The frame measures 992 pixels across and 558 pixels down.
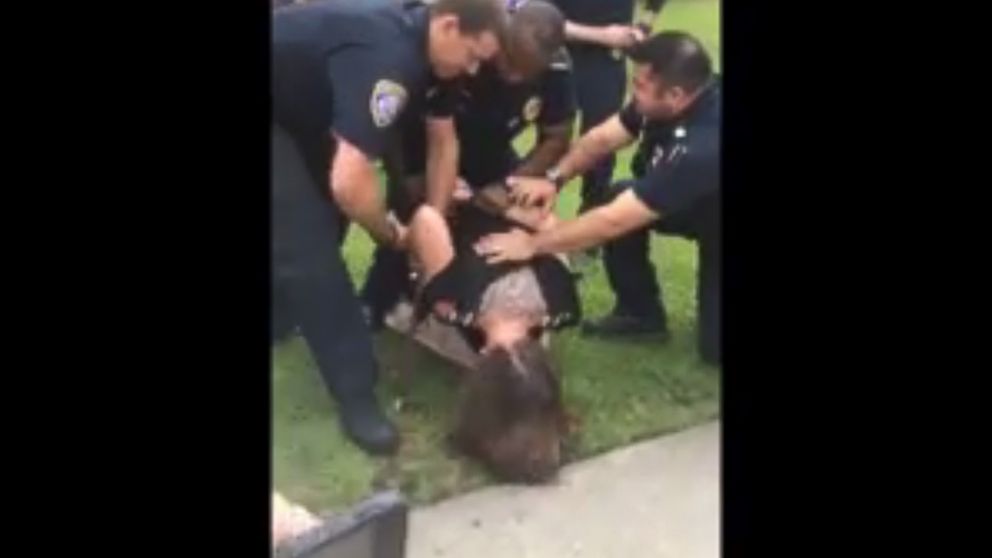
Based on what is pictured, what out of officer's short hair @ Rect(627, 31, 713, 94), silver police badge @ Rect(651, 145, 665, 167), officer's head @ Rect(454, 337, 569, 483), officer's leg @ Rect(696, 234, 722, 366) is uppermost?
officer's short hair @ Rect(627, 31, 713, 94)

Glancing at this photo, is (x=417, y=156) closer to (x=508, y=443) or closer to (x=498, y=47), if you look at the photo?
(x=498, y=47)

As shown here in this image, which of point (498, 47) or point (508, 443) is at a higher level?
point (498, 47)

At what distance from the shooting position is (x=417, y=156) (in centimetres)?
141

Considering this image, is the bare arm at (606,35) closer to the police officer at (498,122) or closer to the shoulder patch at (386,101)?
the police officer at (498,122)

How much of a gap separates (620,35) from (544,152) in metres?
0.11

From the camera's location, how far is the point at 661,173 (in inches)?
56.1

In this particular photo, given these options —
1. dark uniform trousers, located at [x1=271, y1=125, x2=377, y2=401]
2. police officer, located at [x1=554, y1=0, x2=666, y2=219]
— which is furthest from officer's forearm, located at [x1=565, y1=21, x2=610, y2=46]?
dark uniform trousers, located at [x1=271, y1=125, x2=377, y2=401]

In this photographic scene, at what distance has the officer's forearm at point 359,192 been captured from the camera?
1404 mm

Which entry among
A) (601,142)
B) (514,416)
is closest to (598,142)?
(601,142)

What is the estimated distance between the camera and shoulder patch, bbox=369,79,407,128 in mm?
1406

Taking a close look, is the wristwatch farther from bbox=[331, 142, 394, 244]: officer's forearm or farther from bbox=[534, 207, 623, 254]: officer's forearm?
bbox=[331, 142, 394, 244]: officer's forearm

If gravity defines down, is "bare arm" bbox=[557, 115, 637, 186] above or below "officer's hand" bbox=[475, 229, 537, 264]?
above
